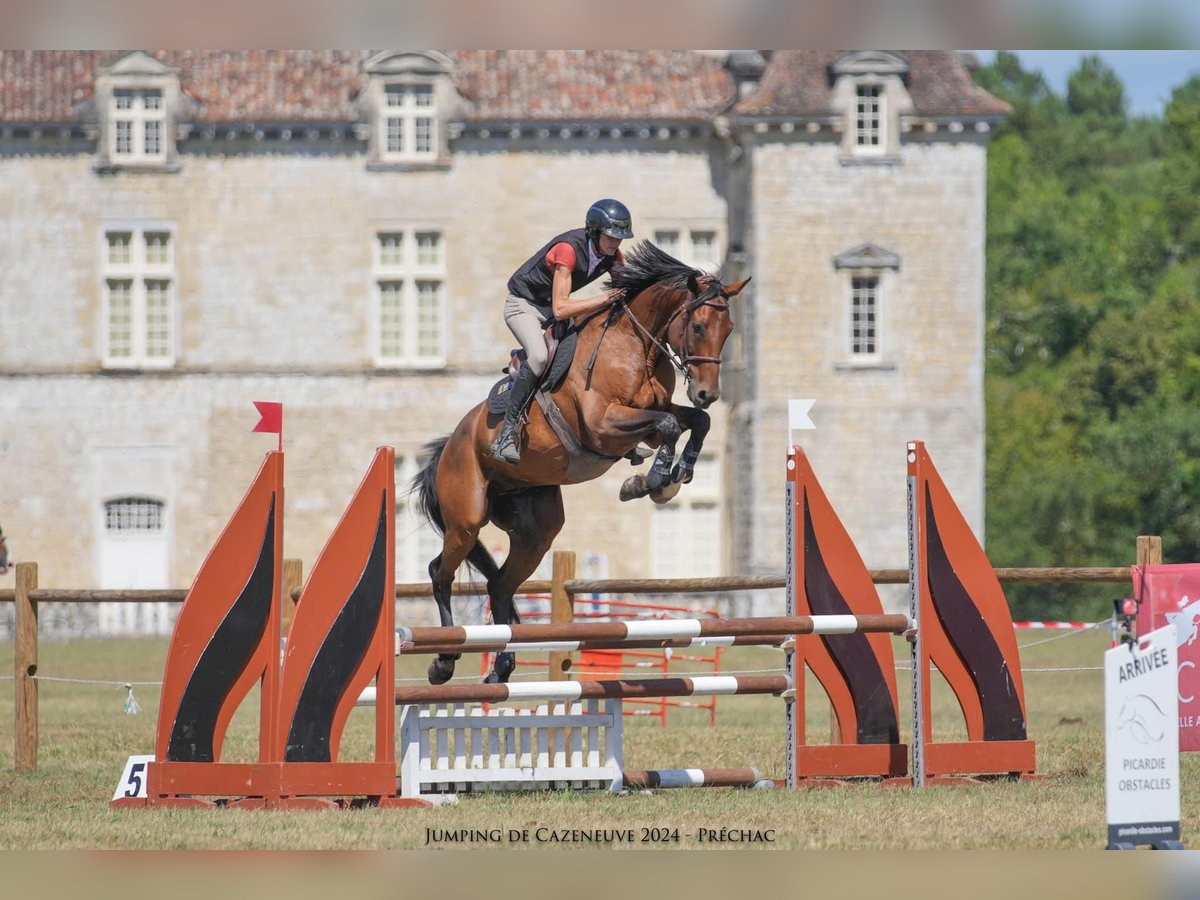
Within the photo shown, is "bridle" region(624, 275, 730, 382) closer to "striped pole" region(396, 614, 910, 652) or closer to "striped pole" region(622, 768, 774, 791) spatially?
"striped pole" region(396, 614, 910, 652)

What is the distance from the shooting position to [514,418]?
387 inches

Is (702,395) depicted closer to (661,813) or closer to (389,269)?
(661,813)

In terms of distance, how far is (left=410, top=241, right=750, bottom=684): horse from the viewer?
30.8ft

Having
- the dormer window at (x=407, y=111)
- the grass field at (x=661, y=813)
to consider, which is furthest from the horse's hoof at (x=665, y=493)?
the dormer window at (x=407, y=111)

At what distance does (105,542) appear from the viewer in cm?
3406

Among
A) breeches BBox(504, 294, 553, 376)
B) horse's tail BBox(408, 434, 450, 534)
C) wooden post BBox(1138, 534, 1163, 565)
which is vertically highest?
breeches BBox(504, 294, 553, 376)

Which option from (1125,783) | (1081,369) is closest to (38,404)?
(1081,369)

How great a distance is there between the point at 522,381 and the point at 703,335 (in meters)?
1.08

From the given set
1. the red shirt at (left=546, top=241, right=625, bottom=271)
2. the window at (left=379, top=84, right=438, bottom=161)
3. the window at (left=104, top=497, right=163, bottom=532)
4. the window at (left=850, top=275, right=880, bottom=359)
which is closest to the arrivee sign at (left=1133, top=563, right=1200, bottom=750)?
the red shirt at (left=546, top=241, right=625, bottom=271)

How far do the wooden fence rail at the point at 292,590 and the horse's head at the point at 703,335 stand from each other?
243cm

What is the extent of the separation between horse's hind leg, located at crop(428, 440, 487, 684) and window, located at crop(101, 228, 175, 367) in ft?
80.9

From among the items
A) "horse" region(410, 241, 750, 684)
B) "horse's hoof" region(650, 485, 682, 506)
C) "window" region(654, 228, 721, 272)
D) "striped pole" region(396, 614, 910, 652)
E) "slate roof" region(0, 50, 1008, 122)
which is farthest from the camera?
"window" region(654, 228, 721, 272)

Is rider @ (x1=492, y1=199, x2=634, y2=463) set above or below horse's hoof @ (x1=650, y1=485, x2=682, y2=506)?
above

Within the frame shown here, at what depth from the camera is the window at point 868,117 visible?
107 feet
